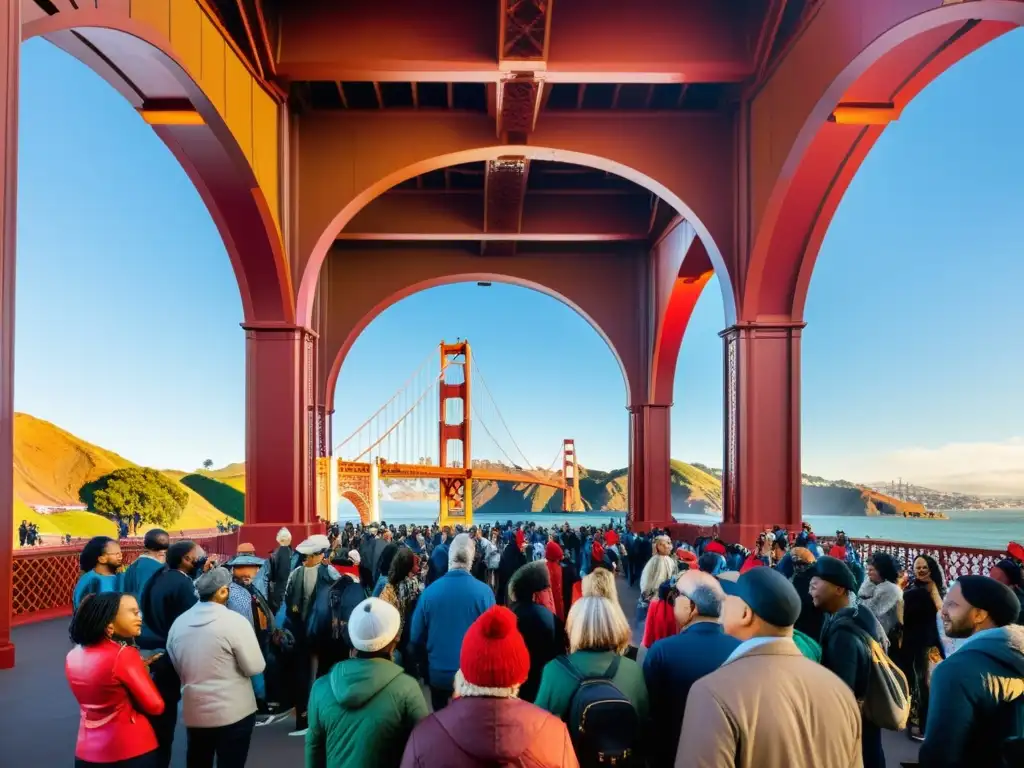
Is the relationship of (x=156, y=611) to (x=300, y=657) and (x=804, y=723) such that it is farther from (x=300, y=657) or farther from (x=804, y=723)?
(x=804, y=723)

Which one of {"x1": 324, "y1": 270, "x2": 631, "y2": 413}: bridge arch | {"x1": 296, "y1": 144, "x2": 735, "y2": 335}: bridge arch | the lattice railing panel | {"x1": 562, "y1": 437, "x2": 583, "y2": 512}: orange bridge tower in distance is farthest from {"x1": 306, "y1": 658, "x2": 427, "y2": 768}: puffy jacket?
A: {"x1": 562, "y1": 437, "x2": 583, "y2": 512}: orange bridge tower in distance

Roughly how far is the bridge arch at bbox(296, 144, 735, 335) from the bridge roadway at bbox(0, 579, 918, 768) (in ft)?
21.1

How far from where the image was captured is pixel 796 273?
11258mm

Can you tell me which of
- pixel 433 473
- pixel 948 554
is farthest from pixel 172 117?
pixel 433 473

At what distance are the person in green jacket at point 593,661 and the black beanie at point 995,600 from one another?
3.54 ft

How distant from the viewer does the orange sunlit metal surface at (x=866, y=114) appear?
8648 mm

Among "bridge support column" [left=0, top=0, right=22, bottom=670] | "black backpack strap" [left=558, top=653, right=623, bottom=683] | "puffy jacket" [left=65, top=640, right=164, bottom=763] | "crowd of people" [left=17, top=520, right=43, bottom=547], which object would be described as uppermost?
"bridge support column" [left=0, top=0, right=22, bottom=670]

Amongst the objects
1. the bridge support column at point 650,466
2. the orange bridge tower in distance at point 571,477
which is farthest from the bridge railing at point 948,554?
the orange bridge tower in distance at point 571,477

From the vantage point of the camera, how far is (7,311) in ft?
14.9

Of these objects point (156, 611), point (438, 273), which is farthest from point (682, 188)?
point (156, 611)

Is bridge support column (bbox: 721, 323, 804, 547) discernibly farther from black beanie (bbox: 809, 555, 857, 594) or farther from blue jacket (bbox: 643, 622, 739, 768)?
blue jacket (bbox: 643, 622, 739, 768)

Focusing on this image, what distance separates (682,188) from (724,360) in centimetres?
261

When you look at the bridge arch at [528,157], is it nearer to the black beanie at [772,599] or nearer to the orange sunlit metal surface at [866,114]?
the orange sunlit metal surface at [866,114]

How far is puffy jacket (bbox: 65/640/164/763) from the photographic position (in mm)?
2869
